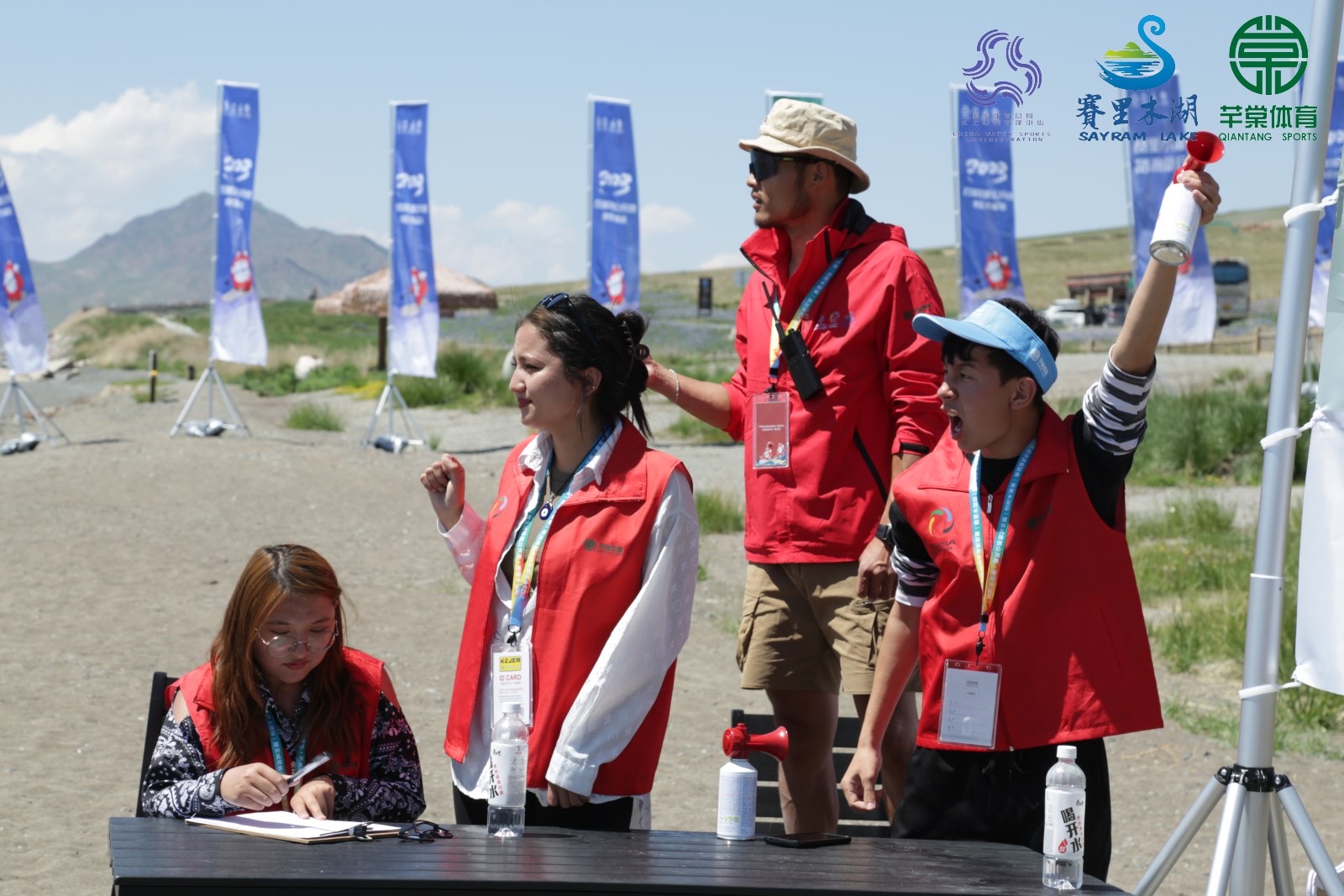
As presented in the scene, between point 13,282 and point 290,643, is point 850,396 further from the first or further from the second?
point 13,282

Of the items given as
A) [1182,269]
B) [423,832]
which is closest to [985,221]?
[1182,269]

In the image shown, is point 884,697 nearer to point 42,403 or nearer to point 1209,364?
point 1209,364

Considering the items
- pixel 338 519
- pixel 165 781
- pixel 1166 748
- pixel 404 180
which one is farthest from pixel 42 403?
pixel 165 781

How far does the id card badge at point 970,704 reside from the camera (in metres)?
3.04

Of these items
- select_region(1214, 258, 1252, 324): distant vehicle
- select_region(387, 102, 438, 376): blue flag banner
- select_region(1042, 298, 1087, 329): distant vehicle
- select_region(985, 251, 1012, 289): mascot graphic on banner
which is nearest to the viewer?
select_region(387, 102, 438, 376): blue flag banner

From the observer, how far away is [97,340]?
56688 mm

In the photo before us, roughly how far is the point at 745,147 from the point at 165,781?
6.78ft

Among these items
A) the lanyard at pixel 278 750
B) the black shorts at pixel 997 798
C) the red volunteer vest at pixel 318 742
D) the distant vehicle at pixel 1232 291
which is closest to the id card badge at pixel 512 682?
the red volunteer vest at pixel 318 742

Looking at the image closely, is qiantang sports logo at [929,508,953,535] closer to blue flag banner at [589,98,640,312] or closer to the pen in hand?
the pen in hand

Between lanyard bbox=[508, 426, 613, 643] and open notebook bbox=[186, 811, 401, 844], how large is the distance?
0.55m

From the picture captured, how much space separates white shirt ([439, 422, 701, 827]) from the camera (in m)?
3.25

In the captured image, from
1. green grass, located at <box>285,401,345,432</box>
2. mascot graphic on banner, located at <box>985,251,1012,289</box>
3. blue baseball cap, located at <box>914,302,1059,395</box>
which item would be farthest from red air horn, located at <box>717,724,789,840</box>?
green grass, located at <box>285,401,345,432</box>

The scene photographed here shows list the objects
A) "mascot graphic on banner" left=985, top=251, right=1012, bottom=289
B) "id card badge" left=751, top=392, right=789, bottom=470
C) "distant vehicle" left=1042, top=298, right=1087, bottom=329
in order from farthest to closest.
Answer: "distant vehicle" left=1042, top=298, right=1087, bottom=329 → "mascot graphic on banner" left=985, top=251, right=1012, bottom=289 → "id card badge" left=751, top=392, right=789, bottom=470

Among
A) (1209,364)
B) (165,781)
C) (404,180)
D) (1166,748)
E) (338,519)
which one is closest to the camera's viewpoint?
(165,781)
